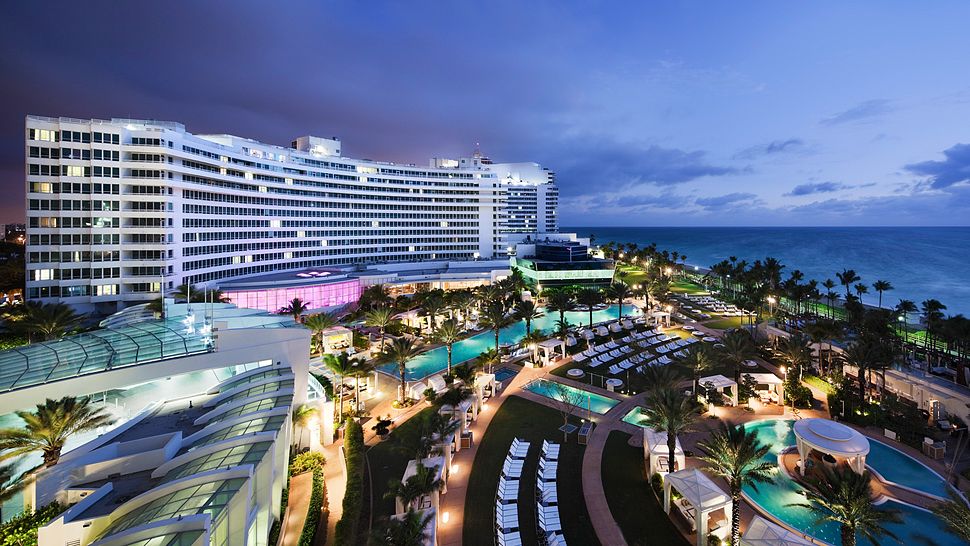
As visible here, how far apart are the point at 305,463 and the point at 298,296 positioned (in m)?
42.8

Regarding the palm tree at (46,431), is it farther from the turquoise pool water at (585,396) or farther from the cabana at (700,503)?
the turquoise pool water at (585,396)

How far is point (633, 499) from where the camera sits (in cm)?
2047

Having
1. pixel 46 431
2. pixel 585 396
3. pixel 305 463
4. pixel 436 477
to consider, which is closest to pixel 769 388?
pixel 585 396

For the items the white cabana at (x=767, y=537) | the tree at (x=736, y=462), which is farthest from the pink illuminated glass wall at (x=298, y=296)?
the white cabana at (x=767, y=537)

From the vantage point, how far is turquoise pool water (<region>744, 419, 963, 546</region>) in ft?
58.9

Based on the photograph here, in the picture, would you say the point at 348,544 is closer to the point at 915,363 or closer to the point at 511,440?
the point at 511,440

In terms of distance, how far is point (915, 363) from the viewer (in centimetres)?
3872

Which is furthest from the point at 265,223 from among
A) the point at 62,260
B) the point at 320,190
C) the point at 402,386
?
the point at 402,386

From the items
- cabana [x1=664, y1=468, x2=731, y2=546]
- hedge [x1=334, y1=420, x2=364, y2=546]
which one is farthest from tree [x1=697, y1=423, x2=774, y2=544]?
hedge [x1=334, y1=420, x2=364, y2=546]

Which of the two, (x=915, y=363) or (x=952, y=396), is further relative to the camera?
(x=915, y=363)

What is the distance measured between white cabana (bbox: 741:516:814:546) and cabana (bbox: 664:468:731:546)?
4.98ft

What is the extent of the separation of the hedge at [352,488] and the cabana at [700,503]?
49.1ft

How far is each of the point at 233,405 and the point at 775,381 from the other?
→ 37.9m

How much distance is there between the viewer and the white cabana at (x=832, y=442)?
2098 centimetres
